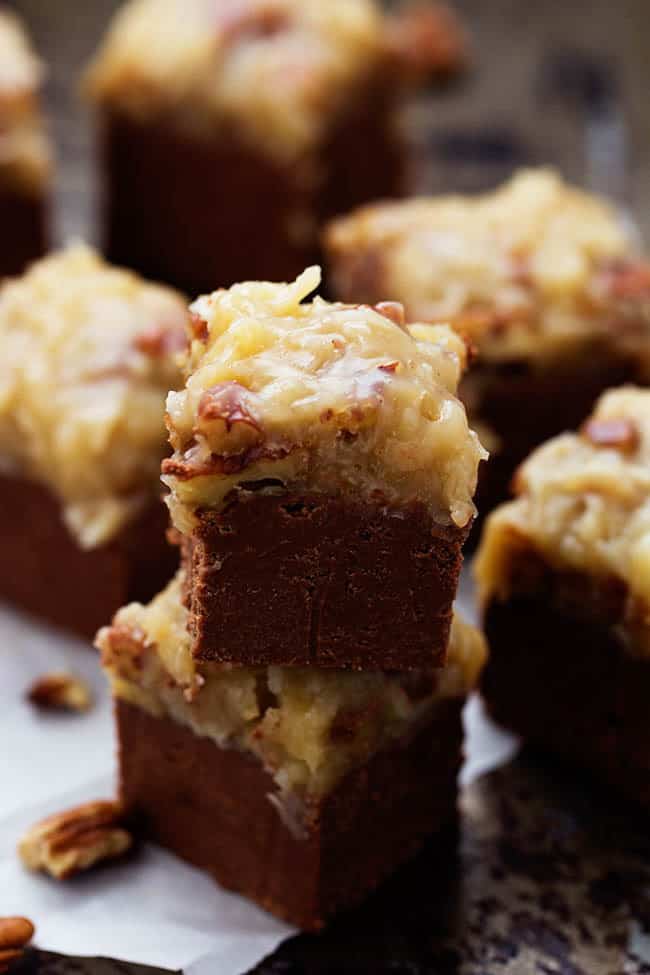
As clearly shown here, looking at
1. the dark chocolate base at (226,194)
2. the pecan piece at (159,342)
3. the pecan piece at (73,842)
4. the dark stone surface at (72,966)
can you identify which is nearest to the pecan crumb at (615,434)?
the pecan piece at (159,342)

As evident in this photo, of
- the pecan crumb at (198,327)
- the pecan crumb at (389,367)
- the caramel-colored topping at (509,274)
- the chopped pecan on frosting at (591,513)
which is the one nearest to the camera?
the pecan crumb at (389,367)

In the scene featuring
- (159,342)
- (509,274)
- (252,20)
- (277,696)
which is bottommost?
(277,696)

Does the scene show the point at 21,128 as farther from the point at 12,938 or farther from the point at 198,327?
the point at 12,938

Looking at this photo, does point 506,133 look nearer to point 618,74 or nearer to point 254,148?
point 618,74

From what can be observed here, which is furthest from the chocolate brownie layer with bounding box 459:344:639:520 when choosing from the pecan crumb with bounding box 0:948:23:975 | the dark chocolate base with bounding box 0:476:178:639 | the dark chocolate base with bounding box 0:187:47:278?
the pecan crumb with bounding box 0:948:23:975

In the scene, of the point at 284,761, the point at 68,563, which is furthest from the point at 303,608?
the point at 68,563

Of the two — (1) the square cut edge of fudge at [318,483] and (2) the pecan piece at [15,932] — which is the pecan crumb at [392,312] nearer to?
(1) the square cut edge of fudge at [318,483]
